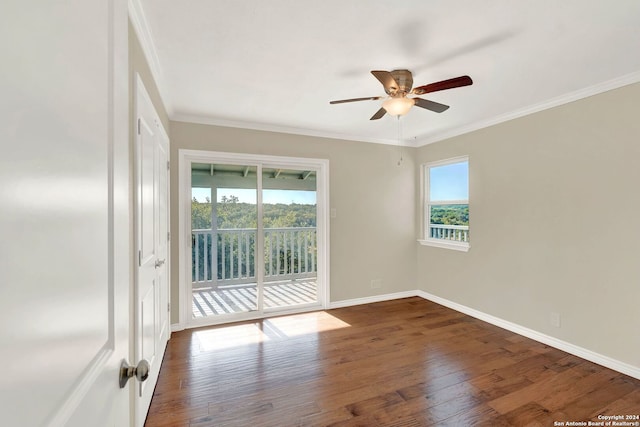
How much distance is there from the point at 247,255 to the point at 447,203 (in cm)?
282

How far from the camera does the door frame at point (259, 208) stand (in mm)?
3365

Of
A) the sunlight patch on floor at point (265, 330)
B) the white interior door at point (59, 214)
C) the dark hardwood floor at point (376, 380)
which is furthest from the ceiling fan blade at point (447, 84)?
the sunlight patch on floor at point (265, 330)

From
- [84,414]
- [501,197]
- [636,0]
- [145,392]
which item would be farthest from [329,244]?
[84,414]

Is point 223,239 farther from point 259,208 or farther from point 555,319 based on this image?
point 555,319

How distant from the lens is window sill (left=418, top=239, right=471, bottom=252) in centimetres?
389

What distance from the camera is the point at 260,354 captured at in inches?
110

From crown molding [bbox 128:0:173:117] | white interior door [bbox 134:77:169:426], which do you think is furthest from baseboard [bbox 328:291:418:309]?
crown molding [bbox 128:0:173:117]

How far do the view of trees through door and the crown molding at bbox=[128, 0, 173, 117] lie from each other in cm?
122

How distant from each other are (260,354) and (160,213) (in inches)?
60.9

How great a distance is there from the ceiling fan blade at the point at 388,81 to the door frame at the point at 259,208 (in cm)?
185

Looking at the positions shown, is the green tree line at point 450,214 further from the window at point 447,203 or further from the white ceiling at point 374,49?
the white ceiling at point 374,49

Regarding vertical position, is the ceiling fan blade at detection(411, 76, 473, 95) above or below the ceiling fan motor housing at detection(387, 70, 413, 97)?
below

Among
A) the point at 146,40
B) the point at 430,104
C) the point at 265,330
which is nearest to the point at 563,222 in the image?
the point at 430,104

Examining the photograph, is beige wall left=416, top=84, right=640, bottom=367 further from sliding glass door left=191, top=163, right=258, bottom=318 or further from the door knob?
the door knob
